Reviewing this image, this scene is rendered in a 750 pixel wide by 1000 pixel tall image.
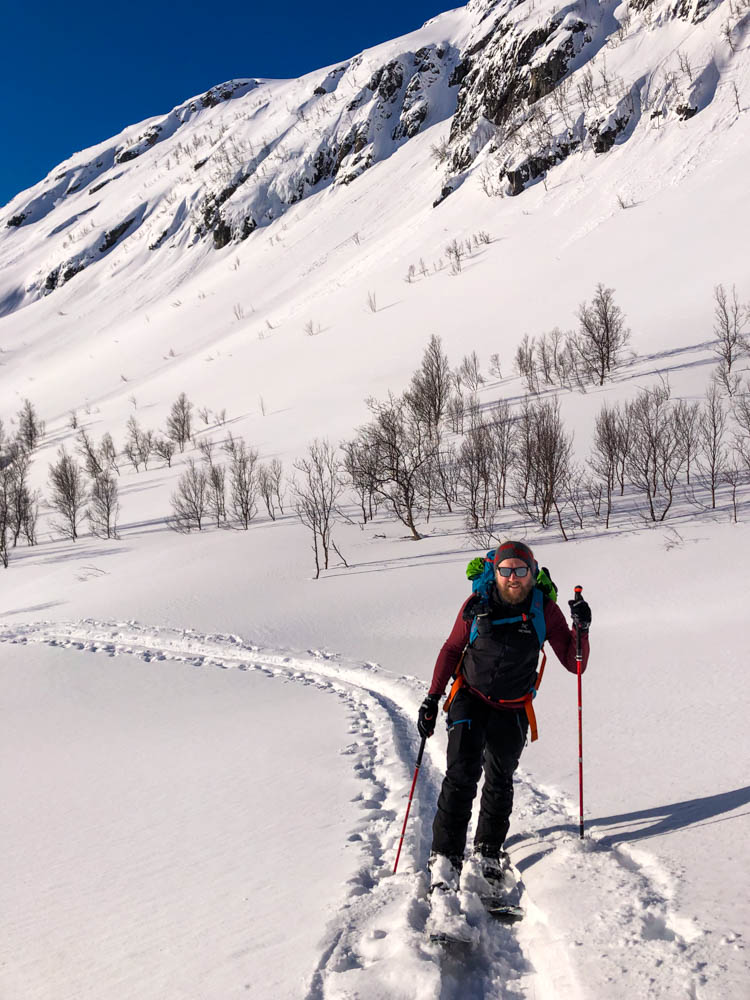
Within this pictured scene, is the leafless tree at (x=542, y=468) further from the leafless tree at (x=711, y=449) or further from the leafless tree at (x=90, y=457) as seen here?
the leafless tree at (x=90, y=457)

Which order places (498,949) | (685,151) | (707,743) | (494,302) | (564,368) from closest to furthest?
(498,949), (707,743), (564,368), (494,302), (685,151)

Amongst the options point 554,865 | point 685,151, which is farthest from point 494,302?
point 554,865

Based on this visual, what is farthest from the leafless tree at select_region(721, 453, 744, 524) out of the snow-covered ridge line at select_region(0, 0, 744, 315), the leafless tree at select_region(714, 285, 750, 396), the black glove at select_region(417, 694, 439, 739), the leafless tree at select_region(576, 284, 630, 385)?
the snow-covered ridge line at select_region(0, 0, 744, 315)

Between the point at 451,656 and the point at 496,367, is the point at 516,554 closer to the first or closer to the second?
the point at 451,656

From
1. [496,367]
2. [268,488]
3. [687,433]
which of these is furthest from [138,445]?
[687,433]

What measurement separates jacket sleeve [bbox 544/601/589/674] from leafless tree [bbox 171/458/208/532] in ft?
94.1

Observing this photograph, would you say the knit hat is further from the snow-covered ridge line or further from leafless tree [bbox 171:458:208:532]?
the snow-covered ridge line

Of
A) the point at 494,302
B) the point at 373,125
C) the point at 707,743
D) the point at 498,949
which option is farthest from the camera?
the point at 373,125

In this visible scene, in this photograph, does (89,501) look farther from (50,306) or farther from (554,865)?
(50,306)

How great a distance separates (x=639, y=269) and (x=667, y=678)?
1692 inches

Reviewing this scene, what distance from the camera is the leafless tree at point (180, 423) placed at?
4778cm

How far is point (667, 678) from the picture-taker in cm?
888

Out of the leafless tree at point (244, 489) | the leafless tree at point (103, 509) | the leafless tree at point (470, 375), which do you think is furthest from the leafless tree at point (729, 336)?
the leafless tree at point (103, 509)

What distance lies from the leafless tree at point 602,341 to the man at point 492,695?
109 ft
